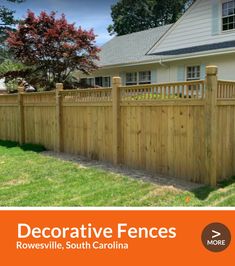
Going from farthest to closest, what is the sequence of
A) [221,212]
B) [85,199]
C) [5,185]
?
[5,185], [85,199], [221,212]

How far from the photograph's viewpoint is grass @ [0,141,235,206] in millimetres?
5211

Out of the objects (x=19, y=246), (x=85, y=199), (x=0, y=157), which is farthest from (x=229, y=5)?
(x=19, y=246)

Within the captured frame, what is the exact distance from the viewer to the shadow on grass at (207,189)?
5438 millimetres

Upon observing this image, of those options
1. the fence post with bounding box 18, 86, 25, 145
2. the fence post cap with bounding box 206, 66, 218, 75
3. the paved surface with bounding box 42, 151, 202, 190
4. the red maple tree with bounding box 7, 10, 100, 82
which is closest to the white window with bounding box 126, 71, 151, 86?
the red maple tree with bounding box 7, 10, 100, 82

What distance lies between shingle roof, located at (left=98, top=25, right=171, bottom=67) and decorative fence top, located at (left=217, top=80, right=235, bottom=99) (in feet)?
28.9

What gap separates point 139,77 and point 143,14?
69.5 feet

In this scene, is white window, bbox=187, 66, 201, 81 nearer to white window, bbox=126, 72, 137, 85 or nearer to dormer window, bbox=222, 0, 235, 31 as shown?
dormer window, bbox=222, 0, 235, 31

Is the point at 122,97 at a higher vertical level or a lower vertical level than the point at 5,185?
higher

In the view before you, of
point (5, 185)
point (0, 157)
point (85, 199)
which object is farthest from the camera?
point (0, 157)

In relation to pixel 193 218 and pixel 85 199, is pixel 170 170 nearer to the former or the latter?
pixel 85 199

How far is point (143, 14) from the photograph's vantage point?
3522 cm

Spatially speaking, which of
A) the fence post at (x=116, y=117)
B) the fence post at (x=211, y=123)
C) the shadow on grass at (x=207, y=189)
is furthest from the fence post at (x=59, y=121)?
the shadow on grass at (x=207, y=189)

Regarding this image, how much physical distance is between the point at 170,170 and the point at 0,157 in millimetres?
4730

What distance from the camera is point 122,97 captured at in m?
7.45
